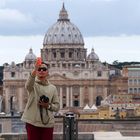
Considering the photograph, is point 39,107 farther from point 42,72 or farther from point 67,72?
point 67,72

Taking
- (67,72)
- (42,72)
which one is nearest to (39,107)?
(42,72)

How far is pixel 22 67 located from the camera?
108 m

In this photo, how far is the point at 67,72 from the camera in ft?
340

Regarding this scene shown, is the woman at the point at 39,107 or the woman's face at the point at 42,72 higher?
the woman's face at the point at 42,72

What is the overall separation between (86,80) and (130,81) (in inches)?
278

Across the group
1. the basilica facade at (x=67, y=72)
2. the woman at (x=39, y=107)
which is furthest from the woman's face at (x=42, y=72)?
the basilica facade at (x=67, y=72)

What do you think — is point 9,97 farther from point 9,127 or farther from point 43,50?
point 9,127

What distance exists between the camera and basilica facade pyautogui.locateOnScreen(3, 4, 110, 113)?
10212 cm

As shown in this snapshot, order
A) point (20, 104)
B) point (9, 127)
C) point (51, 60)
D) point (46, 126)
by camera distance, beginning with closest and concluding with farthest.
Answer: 1. point (46, 126)
2. point (9, 127)
3. point (20, 104)
4. point (51, 60)

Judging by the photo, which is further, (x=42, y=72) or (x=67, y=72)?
(x=67, y=72)

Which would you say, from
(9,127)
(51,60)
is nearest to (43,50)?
(51,60)

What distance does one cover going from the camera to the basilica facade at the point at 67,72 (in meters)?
102

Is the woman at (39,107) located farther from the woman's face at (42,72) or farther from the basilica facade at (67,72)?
the basilica facade at (67,72)

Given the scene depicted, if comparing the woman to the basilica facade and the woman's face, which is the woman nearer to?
the woman's face
